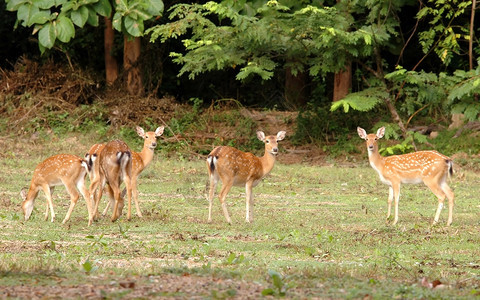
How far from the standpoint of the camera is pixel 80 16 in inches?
695

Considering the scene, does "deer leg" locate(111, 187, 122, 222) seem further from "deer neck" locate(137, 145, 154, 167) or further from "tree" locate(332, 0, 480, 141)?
"tree" locate(332, 0, 480, 141)

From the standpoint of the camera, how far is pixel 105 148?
12.9 metres

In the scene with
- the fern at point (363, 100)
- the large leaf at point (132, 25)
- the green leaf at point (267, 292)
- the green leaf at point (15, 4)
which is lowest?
the green leaf at point (267, 292)

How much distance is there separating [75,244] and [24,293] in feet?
12.9

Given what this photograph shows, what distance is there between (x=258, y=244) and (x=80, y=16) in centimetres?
864

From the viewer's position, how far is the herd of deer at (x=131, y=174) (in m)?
12.6

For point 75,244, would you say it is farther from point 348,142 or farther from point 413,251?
point 348,142

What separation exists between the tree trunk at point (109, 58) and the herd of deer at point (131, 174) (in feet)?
39.2

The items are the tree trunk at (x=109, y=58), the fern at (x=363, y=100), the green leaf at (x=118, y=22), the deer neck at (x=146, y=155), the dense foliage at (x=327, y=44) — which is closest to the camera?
the deer neck at (x=146, y=155)

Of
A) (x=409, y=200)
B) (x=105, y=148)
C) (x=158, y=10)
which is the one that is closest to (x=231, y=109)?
(x=158, y=10)

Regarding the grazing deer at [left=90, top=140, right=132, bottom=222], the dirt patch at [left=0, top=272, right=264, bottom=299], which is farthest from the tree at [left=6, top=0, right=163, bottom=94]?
the dirt patch at [left=0, top=272, right=264, bottom=299]

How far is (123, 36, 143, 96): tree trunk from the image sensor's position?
2478cm

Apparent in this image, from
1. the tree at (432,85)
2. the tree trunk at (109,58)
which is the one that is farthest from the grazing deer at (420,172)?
the tree trunk at (109,58)

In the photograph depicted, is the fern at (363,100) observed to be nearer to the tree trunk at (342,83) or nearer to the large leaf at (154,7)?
the tree trunk at (342,83)
